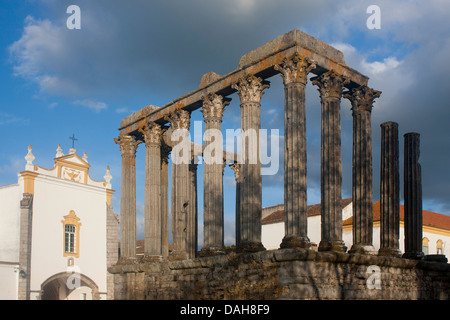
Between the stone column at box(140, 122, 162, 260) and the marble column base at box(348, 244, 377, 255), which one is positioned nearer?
the marble column base at box(348, 244, 377, 255)

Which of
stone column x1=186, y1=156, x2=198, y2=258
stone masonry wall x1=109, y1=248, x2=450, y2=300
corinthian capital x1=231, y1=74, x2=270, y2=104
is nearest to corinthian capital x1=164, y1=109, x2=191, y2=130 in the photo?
corinthian capital x1=231, y1=74, x2=270, y2=104

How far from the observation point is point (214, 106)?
20344 millimetres

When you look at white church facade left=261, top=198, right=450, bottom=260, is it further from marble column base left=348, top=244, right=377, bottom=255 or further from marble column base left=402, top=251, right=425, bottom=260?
marble column base left=348, top=244, right=377, bottom=255

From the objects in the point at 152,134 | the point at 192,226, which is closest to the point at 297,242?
the point at 192,226

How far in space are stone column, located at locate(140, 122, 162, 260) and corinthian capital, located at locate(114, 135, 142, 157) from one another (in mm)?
1153

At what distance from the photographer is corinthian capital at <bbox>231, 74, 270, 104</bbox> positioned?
18500 millimetres

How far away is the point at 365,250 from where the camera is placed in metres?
18.6

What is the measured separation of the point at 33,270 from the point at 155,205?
14.9 metres

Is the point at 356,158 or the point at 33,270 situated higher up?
the point at 356,158

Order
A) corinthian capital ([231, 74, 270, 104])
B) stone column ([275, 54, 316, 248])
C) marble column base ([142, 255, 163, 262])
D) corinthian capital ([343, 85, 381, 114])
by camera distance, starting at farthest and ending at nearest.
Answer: marble column base ([142, 255, 163, 262]) → corinthian capital ([343, 85, 381, 114]) → corinthian capital ([231, 74, 270, 104]) → stone column ([275, 54, 316, 248])
